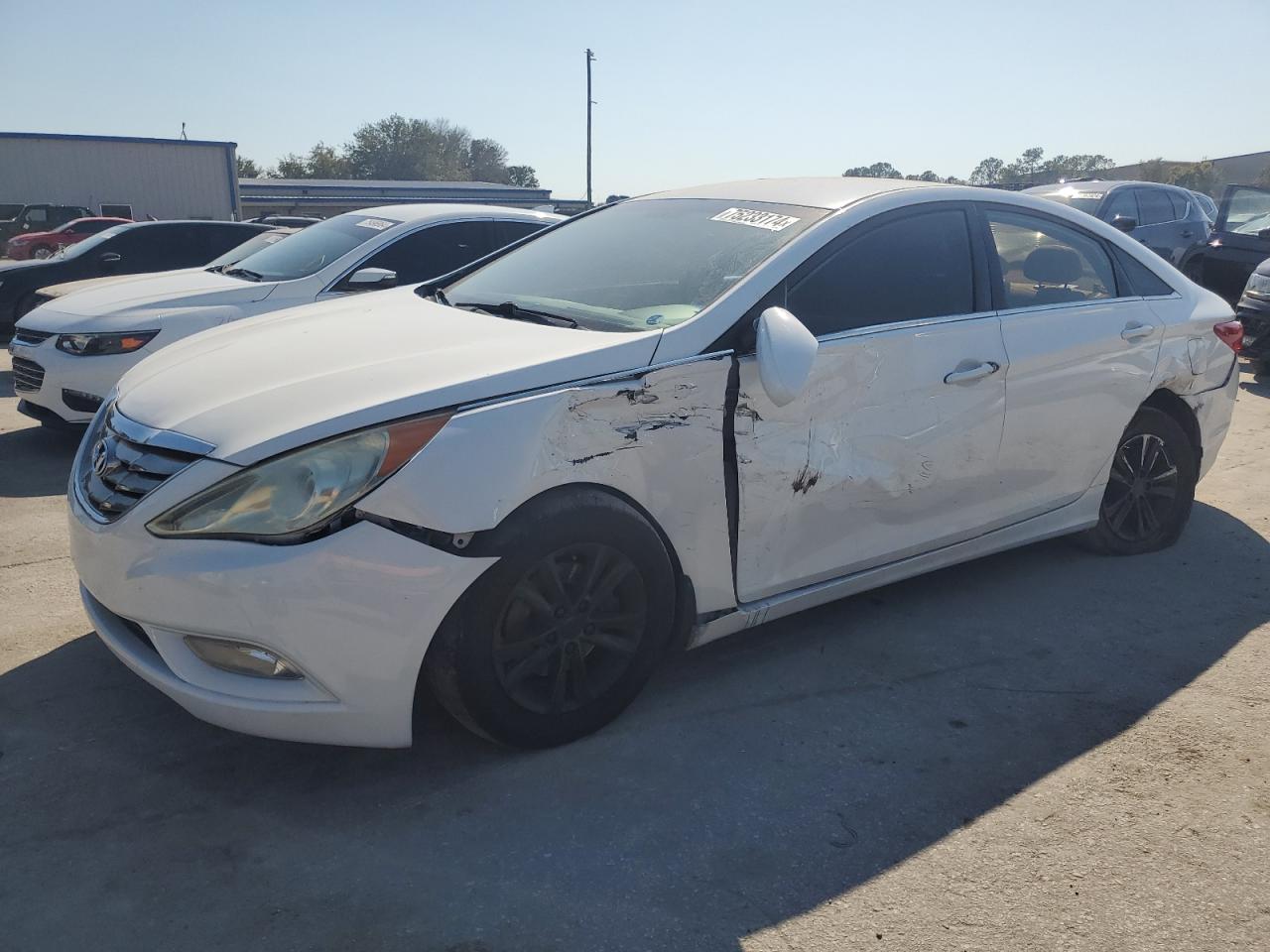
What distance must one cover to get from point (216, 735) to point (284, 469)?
96 centimetres

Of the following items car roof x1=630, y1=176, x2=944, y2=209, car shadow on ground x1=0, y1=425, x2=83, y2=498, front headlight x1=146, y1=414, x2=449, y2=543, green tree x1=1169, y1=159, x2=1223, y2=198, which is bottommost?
car shadow on ground x1=0, y1=425, x2=83, y2=498

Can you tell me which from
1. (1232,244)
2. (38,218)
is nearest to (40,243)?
(38,218)

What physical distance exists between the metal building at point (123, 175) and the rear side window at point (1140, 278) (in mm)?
35431

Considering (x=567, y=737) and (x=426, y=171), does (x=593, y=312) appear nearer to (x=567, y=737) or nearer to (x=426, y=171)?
(x=567, y=737)

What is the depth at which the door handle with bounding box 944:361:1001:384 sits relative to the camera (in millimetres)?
3570

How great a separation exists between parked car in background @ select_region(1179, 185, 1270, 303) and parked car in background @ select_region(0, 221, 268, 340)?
988cm

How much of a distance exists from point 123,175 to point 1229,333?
125ft

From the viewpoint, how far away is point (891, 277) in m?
3.54

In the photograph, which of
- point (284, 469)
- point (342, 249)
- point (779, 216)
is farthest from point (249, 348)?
point (342, 249)

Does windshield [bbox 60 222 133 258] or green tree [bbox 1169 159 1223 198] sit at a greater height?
green tree [bbox 1169 159 1223 198]

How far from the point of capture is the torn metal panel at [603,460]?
255 centimetres

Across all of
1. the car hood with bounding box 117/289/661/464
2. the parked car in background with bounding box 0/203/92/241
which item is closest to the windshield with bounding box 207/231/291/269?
the car hood with bounding box 117/289/661/464

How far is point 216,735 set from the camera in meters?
2.97

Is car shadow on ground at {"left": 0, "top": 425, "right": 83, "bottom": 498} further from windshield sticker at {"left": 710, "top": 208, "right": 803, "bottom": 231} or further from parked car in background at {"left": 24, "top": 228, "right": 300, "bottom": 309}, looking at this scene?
windshield sticker at {"left": 710, "top": 208, "right": 803, "bottom": 231}
